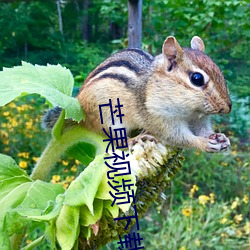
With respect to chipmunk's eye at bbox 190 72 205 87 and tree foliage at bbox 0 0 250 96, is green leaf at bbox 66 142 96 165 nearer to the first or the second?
chipmunk's eye at bbox 190 72 205 87

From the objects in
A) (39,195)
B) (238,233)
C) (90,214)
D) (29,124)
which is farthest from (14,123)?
(90,214)

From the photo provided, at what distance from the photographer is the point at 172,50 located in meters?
0.68

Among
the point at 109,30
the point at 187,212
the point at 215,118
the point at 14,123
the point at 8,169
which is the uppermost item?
the point at 109,30

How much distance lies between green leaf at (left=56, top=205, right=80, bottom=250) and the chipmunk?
171 millimetres

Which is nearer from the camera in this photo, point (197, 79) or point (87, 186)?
point (87, 186)

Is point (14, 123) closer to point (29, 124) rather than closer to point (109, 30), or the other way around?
point (29, 124)

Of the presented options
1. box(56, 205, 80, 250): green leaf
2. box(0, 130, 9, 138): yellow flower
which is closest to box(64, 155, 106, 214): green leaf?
box(56, 205, 80, 250): green leaf

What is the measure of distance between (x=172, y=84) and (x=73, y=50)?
2666mm

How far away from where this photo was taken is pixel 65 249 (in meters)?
0.45

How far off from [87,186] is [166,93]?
30cm

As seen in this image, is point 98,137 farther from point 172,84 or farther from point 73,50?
point 73,50

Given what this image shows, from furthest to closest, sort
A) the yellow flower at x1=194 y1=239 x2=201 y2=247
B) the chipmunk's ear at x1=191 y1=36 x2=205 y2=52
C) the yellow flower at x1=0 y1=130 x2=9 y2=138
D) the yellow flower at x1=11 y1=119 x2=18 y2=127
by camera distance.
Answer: the yellow flower at x1=0 y1=130 x2=9 y2=138 < the yellow flower at x1=11 y1=119 x2=18 y2=127 < the yellow flower at x1=194 y1=239 x2=201 y2=247 < the chipmunk's ear at x1=191 y1=36 x2=205 y2=52

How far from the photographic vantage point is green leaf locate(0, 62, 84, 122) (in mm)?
521

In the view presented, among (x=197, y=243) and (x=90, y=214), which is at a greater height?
(x=197, y=243)
